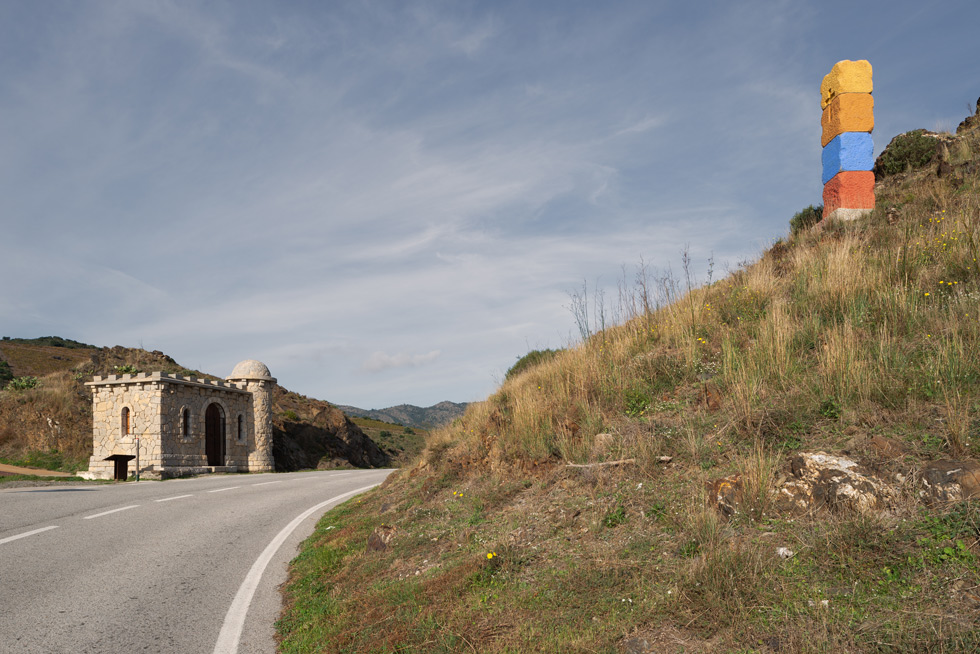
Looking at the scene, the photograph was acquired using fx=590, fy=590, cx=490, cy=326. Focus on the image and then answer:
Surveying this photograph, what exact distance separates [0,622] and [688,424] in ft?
22.4

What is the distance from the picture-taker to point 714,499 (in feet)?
16.4

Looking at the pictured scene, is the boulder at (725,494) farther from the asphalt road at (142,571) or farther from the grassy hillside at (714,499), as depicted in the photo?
the asphalt road at (142,571)

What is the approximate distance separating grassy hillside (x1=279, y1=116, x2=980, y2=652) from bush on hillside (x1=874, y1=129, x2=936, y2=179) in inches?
255

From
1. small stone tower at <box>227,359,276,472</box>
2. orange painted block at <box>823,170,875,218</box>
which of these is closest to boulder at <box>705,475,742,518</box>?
orange painted block at <box>823,170,875,218</box>

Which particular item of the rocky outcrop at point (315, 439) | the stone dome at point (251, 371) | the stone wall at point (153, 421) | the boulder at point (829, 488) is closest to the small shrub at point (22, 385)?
the stone wall at point (153, 421)

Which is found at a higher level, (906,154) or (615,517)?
(906,154)

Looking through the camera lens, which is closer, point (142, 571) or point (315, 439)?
point (142, 571)

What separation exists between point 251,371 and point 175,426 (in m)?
6.40

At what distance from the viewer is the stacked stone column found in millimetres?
12797

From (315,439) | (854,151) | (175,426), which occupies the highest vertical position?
(854,151)

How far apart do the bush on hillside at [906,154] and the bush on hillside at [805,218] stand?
2.10m

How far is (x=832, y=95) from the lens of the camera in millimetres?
13344

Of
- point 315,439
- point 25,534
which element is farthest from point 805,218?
point 315,439

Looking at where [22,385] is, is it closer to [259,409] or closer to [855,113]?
[259,409]
